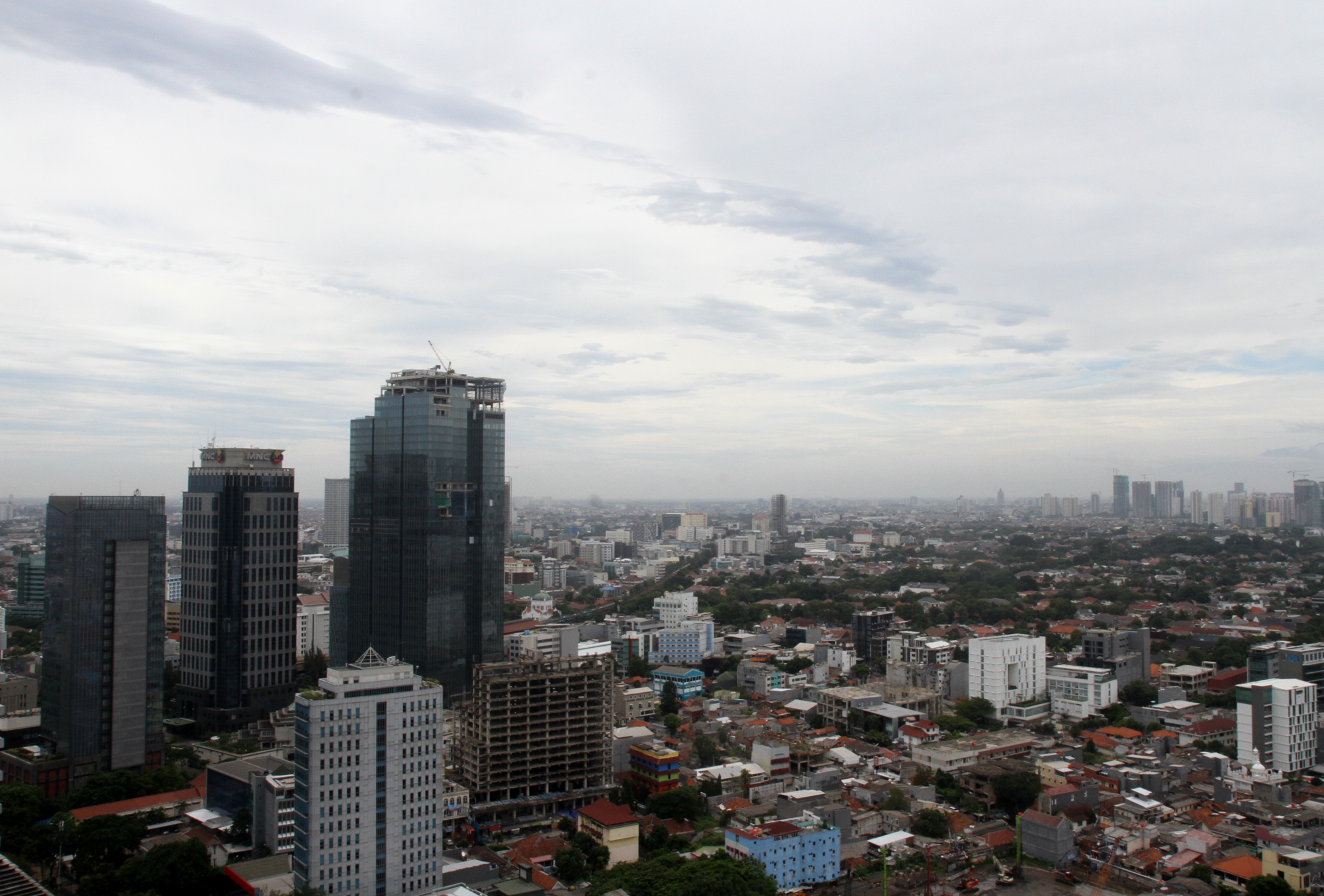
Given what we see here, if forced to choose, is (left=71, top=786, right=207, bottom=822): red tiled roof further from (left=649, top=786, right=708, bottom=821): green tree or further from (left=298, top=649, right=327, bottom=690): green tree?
(left=298, top=649, right=327, bottom=690): green tree

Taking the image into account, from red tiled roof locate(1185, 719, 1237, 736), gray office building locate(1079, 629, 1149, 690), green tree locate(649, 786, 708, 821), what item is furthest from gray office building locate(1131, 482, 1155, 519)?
green tree locate(649, 786, 708, 821)

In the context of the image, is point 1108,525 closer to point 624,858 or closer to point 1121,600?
point 1121,600

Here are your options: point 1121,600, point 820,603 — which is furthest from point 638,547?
point 1121,600

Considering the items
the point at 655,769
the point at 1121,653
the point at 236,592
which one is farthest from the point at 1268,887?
the point at 236,592

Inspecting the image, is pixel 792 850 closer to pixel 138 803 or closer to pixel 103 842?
pixel 103 842

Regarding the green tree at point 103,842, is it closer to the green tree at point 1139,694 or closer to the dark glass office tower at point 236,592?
the dark glass office tower at point 236,592

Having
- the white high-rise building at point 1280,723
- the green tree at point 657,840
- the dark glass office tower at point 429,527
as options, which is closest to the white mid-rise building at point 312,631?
the dark glass office tower at point 429,527
